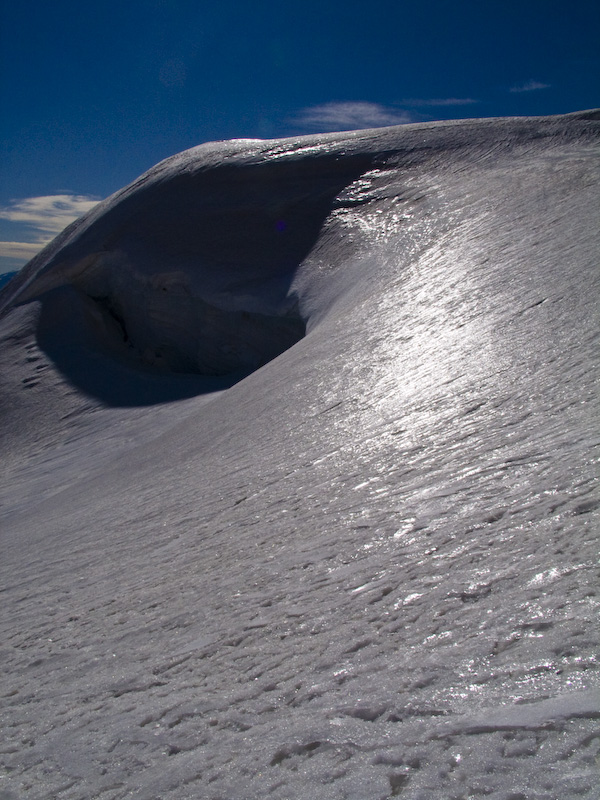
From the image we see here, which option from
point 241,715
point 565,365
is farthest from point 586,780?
point 565,365

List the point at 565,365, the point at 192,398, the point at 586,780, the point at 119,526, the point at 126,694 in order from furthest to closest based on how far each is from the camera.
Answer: the point at 192,398 → the point at 119,526 → the point at 565,365 → the point at 126,694 → the point at 586,780

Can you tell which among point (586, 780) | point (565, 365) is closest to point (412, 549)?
point (586, 780)

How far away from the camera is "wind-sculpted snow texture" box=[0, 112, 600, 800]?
4.15ft

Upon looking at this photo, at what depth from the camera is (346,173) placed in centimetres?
912

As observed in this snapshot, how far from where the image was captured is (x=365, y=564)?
1840 mm

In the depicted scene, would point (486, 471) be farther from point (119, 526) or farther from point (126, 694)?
point (119, 526)

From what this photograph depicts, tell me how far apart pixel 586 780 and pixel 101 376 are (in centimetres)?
922

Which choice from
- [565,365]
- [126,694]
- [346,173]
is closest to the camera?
[126,694]

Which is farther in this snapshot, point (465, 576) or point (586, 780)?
point (465, 576)

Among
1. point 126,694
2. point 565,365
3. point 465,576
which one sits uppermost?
point 565,365

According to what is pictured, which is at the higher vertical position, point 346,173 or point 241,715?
point 346,173

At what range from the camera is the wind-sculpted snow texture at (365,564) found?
4.15 feet

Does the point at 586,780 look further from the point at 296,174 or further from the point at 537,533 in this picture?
the point at 296,174

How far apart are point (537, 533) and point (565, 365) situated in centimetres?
102
